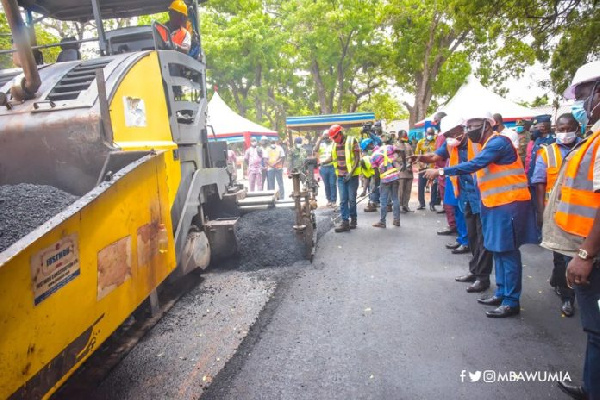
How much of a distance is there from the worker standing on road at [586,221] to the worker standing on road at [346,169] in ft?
14.2

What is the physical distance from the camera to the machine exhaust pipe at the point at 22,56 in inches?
91.4

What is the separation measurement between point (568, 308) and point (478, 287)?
2.65ft

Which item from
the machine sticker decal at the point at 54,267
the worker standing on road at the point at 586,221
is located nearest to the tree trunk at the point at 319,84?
the worker standing on road at the point at 586,221

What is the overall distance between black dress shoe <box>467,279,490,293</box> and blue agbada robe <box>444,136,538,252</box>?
786mm

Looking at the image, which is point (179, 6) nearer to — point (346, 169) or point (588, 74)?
point (346, 169)

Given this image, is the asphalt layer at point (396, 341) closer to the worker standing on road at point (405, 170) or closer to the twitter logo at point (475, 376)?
the twitter logo at point (475, 376)

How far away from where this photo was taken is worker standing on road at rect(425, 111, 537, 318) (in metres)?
3.34

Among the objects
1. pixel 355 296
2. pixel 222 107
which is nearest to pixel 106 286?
pixel 355 296

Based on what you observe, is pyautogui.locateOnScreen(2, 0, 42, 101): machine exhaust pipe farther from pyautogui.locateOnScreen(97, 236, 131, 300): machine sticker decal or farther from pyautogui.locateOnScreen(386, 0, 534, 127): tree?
pyautogui.locateOnScreen(386, 0, 534, 127): tree

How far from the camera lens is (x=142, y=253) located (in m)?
2.46

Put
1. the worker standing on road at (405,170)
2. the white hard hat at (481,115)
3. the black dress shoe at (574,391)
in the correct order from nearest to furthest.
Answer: the black dress shoe at (574,391), the white hard hat at (481,115), the worker standing on road at (405,170)

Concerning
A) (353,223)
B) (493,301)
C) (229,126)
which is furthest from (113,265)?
(229,126)

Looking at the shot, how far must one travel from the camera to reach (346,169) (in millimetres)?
6574

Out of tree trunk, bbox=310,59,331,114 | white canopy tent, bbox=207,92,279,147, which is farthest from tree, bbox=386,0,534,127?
white canopy tent, bbox=207,92,279,147
